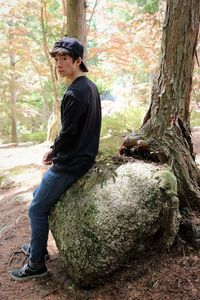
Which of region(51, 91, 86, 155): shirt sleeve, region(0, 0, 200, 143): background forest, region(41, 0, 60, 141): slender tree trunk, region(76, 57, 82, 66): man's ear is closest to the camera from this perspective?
region(51, 91, 86, 155): shirt sleeve

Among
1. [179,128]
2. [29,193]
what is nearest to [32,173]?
[29,193]

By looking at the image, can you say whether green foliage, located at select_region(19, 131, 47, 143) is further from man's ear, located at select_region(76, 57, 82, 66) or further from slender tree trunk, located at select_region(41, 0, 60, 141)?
man's ear, located at select_region(76, 57, 82, 66)

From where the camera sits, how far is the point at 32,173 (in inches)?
270

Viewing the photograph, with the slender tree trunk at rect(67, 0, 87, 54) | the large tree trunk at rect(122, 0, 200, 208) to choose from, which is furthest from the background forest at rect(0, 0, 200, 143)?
the large tree trunk at rect(122, 0, 200, 208)

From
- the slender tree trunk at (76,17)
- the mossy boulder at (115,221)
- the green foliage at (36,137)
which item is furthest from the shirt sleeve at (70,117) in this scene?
the green foliage at (36,137)

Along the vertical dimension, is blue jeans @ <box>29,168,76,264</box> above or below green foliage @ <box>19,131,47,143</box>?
above

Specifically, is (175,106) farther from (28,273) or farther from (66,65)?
(28,273)

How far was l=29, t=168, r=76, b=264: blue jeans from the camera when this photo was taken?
2998mm

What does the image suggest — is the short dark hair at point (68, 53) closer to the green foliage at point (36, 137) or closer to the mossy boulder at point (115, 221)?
the mossy boulder at point (115, 221)

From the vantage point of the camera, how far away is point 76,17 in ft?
18.1

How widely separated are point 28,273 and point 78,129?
157 centimetres

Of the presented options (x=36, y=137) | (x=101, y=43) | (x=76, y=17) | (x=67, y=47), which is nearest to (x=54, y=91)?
(x=101, y=43)

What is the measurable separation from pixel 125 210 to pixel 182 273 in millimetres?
701

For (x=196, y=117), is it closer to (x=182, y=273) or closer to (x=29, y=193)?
(x=29, y=193)
